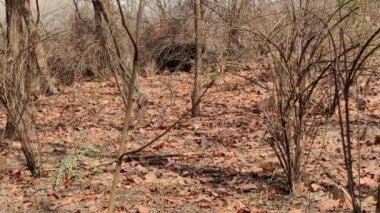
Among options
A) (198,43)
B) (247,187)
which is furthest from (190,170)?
(198,43)

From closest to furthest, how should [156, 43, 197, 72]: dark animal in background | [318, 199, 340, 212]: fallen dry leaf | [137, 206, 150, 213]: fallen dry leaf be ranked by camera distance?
1. [318, 199, 340, 212]: fallen dry leaf
2. [137, 206, 150, 213]: fallen dry leaf
3. [156, 43, 197, 72]: dark animal in background

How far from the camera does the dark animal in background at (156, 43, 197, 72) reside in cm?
1331

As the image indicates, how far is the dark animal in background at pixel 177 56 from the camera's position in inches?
524

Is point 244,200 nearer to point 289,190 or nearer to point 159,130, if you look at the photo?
point 289,190

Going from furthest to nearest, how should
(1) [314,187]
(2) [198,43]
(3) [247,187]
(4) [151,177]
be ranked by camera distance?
(2) [198,43]
(4) [151,177]
(3) [247,187]
(1) [314,187]

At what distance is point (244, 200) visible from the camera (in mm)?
4531

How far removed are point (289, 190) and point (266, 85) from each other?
905 millimetres

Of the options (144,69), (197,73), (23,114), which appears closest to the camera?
(23,114)

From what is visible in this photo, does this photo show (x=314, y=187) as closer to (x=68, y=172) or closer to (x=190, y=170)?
(x=190, y=170)

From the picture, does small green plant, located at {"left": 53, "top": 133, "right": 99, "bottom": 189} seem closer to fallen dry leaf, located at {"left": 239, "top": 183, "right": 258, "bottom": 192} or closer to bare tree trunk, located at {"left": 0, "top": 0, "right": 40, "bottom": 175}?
bare tree trunk, located at {"left": 0, "top": 0, "right": 40, "bottom": 175}

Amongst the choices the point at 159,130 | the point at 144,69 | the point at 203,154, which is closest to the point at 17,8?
the point at 159,130

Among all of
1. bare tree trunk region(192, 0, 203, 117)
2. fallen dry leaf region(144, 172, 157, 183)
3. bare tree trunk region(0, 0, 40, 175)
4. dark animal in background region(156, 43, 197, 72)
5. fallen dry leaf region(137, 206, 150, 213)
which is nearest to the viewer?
fallen dry leaf region(137, 206, 150, 213)

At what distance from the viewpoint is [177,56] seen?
14836 millimetres

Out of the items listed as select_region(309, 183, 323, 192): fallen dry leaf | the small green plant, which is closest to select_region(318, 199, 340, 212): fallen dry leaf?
select_region(309, 183, 323, 192): fallen dry leaf
